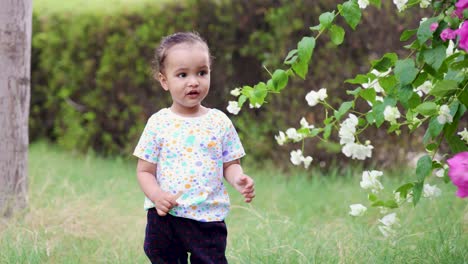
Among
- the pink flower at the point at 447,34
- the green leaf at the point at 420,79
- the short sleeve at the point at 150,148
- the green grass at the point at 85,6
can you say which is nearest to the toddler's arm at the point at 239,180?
the short sleeve at the point at 150,148

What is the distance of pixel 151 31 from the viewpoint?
7285 mm

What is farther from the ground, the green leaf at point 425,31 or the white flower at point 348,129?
the green leaf at point 425,31

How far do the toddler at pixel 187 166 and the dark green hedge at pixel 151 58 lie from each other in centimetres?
342

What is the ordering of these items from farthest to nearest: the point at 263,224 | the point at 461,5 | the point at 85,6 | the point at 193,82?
the point at 85,6, the point at 263,224, the point at 193,82, the point at 461,5

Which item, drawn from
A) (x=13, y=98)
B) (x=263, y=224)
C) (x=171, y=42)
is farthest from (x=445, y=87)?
(x=13, y=98)

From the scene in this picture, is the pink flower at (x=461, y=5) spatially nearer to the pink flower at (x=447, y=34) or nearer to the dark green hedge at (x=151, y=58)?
the pink flower at (x=447, y=34)

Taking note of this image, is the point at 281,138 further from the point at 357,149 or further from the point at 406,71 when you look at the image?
the point at 406,71

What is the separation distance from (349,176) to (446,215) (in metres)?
1.50

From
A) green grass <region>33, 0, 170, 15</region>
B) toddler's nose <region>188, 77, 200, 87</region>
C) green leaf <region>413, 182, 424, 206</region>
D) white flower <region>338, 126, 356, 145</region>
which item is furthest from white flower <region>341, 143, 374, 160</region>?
green grass <region>33, 0, 170, 15</region>

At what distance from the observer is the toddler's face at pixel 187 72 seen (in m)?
2.90

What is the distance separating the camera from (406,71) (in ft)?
8.77

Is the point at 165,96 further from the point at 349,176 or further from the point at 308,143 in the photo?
the point at 349,176

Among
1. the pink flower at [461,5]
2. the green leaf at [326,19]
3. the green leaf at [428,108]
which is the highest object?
the pink flower at [461,5]

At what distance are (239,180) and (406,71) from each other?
0.69 meters
